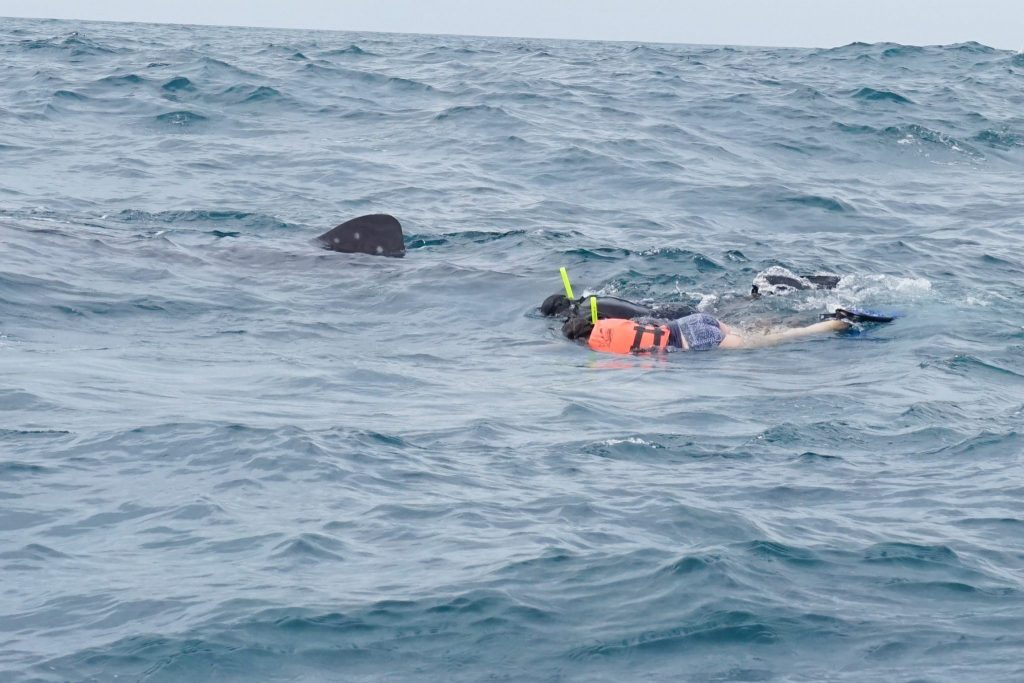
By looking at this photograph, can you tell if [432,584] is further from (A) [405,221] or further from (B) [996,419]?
(A) [405,221]

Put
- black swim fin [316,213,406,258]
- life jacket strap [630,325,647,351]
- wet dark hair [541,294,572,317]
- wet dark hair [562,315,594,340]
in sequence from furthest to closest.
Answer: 1. black swim fin [316,213,406,258]
2. wet dark hair [541,294,572,317]
3. wet dark hair [562,315,594,340]
4. life jacket strap [630,325,647,351]

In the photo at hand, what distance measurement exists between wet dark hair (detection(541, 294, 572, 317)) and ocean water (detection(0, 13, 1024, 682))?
0.45 ft

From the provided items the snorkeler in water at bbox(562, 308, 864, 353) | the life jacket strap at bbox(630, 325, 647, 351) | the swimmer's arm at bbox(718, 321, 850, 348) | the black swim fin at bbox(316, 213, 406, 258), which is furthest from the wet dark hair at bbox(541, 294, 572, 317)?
the black swim fin at bbox(316, 213, 406, 258)

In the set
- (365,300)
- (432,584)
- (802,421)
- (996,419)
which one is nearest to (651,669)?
(432,584)

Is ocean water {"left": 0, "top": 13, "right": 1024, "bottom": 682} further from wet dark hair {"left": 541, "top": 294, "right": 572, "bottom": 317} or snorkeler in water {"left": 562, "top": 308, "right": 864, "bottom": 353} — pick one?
snorkeler in water {"left": 562, "top": 308, "right": 864, "bottom": 353}

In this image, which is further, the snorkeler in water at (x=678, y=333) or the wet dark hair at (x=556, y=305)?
the wet dark hair at (x=556, y=305)

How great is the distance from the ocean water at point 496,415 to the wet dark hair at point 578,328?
0.41 ft

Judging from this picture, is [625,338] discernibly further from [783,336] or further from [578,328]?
[783,336]

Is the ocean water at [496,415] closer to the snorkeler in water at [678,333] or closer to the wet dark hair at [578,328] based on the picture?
the wet dark hair at [578,328]

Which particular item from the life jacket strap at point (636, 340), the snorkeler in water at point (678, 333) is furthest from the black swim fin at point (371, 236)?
the life jacket strap at point (636, 340)

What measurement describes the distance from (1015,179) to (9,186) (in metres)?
17.7

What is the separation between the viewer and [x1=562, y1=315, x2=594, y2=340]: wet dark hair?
1352 cm

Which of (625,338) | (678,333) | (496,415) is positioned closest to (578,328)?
(625,338)

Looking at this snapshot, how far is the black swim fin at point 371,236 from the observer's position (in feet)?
56.9
